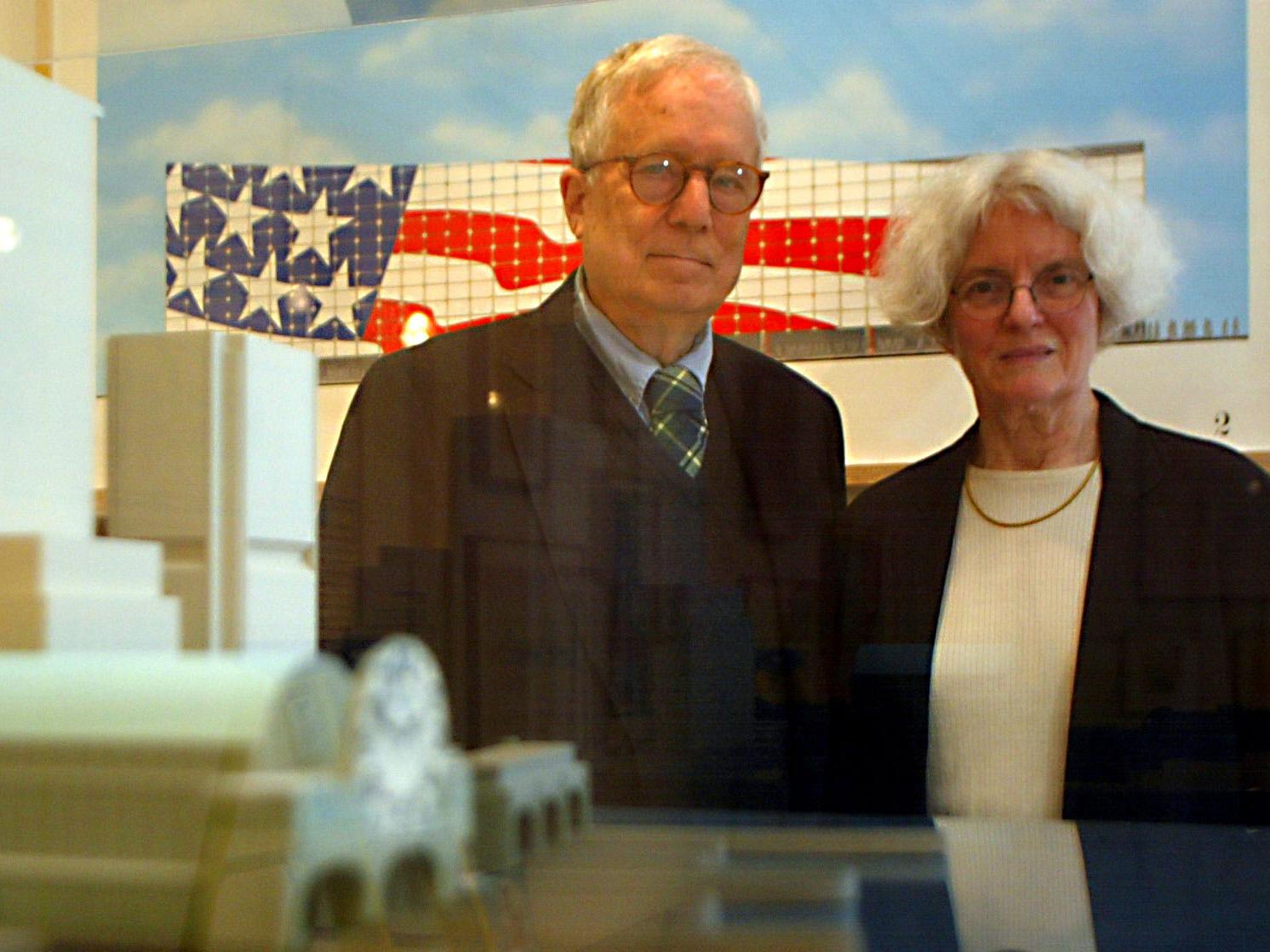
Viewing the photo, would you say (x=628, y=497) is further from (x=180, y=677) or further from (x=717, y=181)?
(x=180, y=677)

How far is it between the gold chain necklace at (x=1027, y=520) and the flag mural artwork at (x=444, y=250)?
0.13 m

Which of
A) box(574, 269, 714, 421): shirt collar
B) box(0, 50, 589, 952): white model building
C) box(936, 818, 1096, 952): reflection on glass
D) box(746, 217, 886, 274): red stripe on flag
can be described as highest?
box(746, 217, 886, 274): red stripe on flag

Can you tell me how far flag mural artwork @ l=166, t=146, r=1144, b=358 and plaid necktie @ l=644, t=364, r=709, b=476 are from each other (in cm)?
6

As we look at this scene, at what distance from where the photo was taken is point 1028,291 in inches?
48.3

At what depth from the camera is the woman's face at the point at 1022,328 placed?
1.22 metres

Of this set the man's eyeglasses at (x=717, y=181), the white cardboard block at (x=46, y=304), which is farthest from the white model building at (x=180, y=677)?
the man's eyeglasses at (x=717, y=181)

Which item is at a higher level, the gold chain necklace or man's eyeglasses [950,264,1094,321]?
man's eyeglasses [950,264,1094,321]

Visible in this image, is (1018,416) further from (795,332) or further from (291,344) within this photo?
(291,344)

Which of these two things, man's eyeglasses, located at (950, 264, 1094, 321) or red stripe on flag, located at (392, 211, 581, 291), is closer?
man's eyeglasses, located at (950, 264, 1094, 321)

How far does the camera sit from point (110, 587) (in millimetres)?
1270

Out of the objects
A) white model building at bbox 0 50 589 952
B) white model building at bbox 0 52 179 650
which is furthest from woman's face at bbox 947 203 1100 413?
white model building at bbox 0 52 179 650

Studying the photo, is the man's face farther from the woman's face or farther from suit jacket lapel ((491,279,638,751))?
the woman's face

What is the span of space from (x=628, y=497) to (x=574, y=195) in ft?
0.89

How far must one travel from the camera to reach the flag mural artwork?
4.16 feet
